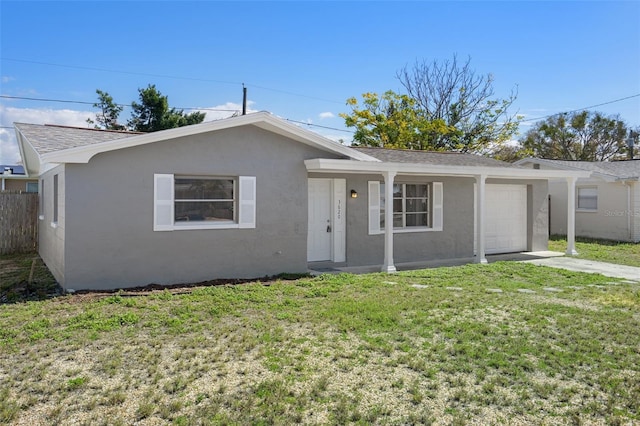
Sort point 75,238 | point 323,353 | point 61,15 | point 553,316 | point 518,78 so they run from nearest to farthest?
point 323,353, point 553,316, point 75,238, point 61,15, point 518,78

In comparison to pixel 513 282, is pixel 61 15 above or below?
above

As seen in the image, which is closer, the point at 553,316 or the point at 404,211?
the point at 553,316

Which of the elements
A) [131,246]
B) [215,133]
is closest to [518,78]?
[215,133]

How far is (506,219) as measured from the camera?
13617 mm

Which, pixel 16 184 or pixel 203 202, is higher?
pixel 16 184

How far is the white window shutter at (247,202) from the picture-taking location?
9.02 meters

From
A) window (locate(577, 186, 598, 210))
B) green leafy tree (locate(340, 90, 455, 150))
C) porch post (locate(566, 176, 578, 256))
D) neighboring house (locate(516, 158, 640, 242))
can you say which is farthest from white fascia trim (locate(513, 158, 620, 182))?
green leafy tree (locate(340, 90, 455, 150))

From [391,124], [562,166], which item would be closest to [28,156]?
[562,166]

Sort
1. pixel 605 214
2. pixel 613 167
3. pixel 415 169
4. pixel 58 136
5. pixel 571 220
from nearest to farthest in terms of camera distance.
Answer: pixel 58 136, pixel 415 169, pixel 571 220, pixel 605 214, pixel 613 167

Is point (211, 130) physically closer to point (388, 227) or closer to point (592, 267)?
point (388, 227)

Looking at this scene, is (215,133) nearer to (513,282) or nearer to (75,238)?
(75,238)

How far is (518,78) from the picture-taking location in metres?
28.7

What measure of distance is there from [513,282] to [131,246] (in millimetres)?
7096

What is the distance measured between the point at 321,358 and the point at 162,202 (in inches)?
194
